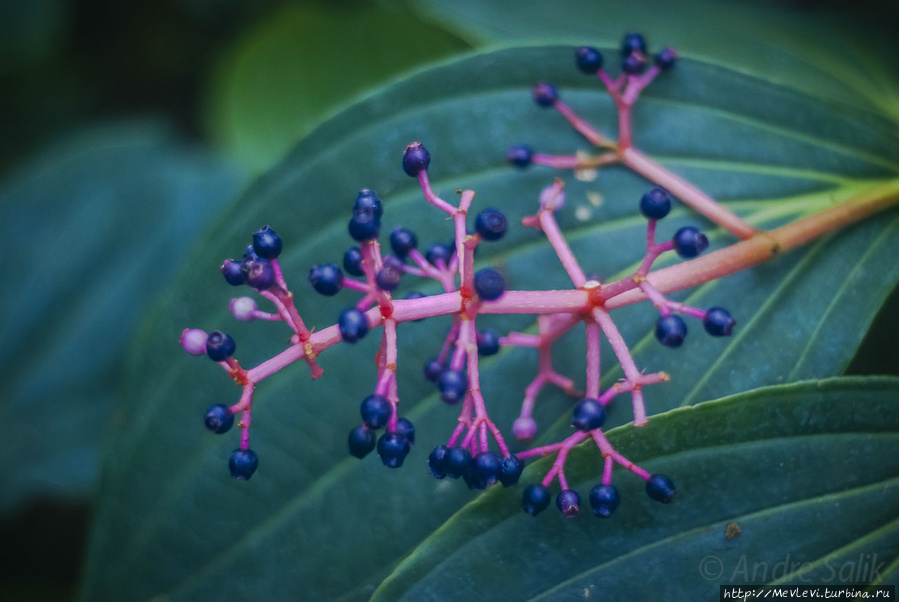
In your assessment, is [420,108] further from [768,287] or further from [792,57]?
[792,57]

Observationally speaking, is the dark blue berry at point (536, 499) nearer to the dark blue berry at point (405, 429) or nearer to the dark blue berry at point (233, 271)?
the dark blue berry at point (405, 429)

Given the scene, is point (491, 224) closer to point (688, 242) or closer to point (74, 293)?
point (688, 242)

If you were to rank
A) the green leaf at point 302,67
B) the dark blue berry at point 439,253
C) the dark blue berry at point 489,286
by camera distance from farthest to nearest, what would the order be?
1. the green leaf at point 302,67
2. the dark blue berry at point 439,253
3. the dark blue berry at point 489,286

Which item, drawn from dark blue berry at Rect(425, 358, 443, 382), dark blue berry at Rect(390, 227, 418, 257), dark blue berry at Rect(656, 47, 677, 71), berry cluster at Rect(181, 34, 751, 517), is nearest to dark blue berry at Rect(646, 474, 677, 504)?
berry cluster at Rect(181, 34, 751, 517)

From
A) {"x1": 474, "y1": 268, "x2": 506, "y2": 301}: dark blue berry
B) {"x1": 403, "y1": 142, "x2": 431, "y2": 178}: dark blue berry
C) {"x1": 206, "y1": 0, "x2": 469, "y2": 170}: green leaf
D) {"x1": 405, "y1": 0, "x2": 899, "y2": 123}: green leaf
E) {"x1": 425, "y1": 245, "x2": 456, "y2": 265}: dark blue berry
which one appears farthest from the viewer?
{"x1": 206, "y1": 0, "x2": 469, "y2": 170}: green leaf

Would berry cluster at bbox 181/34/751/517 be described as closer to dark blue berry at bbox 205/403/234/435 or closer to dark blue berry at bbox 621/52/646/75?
dark blue berry at bbox 205/403/234/435

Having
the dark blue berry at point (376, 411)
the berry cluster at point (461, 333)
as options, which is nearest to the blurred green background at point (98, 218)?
the berry cluster at point (461, 333)

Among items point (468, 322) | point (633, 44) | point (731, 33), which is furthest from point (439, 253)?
point (731, 33)
